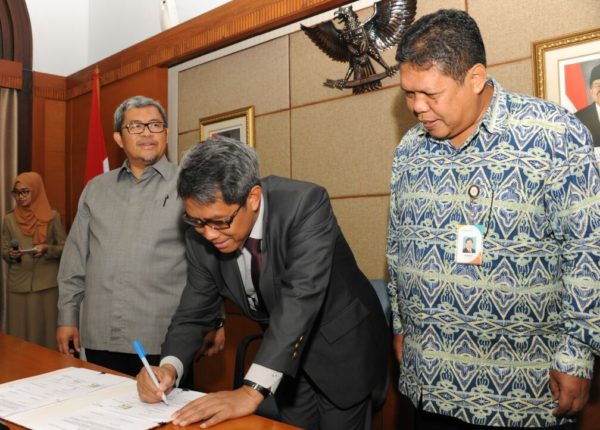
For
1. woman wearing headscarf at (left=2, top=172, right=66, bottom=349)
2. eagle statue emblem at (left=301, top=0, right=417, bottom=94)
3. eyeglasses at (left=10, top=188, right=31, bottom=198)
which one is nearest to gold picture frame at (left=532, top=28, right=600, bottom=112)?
eagle statue emblem at (left=301, top=0, right=417, bottom=94)

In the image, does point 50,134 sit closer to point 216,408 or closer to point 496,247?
point 216,408

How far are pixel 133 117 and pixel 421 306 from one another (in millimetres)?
1553

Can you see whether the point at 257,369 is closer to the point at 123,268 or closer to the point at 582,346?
the point at 582,346

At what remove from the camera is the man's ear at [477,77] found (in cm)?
141

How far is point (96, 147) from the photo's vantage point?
424cm

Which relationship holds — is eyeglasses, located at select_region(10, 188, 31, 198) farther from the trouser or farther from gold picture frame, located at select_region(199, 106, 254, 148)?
the trouser

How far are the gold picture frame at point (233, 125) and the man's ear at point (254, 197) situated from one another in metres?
1.87

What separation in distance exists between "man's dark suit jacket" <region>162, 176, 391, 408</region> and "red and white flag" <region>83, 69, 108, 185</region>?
2.83 meters

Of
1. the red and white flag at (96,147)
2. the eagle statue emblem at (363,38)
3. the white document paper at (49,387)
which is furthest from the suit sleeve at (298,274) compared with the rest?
the red and white flag at (96,147)

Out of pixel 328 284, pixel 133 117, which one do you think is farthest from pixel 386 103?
pixel 328 284

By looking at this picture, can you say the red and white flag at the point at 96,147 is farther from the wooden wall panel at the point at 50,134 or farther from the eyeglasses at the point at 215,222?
the eyeglasses at the point at 215,222

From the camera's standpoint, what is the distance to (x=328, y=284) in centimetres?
151

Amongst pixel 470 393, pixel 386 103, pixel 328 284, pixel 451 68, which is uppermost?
pixel 386 103

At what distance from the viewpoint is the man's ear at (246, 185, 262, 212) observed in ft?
4.62
